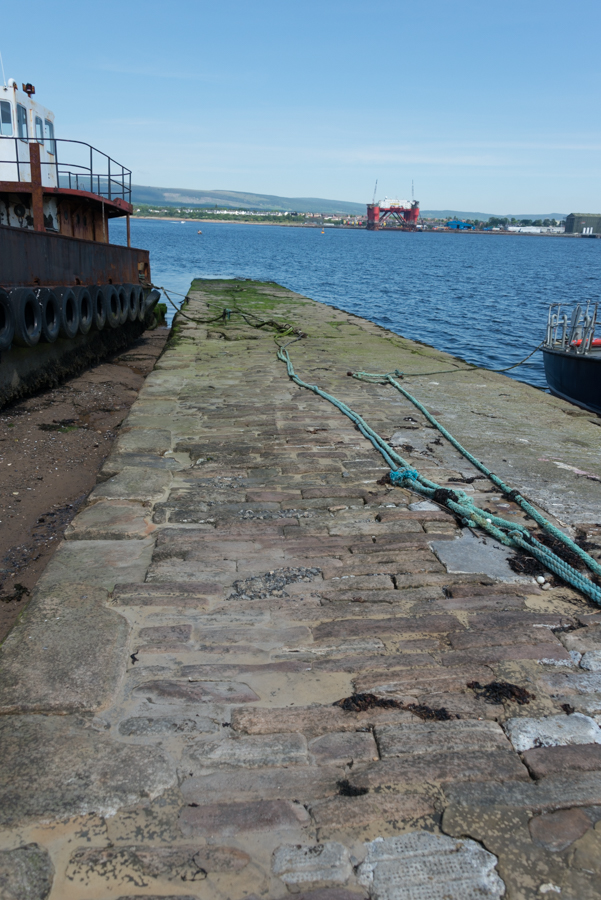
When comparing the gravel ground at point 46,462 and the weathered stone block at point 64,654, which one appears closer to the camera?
the weathered stone block at point 64,654

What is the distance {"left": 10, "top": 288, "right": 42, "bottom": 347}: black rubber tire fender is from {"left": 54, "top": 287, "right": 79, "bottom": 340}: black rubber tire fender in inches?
29.4

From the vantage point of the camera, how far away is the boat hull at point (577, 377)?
10.7 metres

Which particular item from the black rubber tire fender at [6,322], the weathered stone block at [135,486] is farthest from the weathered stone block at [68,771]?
the black rubber tire fender at [6,322]

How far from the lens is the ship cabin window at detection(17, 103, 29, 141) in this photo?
12867 mm

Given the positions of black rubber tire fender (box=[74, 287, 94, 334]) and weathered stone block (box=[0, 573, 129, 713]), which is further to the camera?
black rubber tire fender (box=[74, 287, 94, 334])

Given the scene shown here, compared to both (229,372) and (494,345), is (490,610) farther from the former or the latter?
(494,345)

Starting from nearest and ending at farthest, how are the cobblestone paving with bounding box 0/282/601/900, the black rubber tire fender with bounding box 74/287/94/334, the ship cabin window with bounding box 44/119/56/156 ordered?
the cobblestone paving with bounding box 0/282/601/900
the black rubber tire fender with bounding box 74/287/94/334
the ship cabin window with bounding box 44/119/56/156

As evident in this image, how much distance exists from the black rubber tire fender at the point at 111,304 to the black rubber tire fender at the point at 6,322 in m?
3.82

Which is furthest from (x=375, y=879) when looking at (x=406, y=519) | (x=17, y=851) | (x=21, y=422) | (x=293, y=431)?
(x=21, y=422)

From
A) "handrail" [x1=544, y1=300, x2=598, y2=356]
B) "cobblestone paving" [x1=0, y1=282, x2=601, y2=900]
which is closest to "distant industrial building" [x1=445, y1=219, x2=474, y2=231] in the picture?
"handrail" [x1=544, y1=300, x2=598, y2=356]

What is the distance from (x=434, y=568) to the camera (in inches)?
135

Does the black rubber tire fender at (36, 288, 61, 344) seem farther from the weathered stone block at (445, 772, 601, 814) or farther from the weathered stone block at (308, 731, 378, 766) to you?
the weathered stone block at (445, 772, 601, 814)

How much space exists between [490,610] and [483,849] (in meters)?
1.32

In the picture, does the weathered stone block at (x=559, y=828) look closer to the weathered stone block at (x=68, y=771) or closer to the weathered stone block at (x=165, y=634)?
the weathered stone block at (x=68, y=771)
